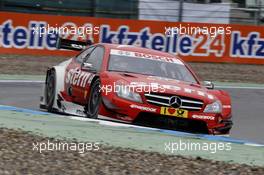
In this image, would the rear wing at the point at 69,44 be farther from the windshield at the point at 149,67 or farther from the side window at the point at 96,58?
the windshield at the point at 149,67

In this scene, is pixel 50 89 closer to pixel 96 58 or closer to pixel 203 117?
pixel 96 58

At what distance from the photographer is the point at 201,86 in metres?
10.4

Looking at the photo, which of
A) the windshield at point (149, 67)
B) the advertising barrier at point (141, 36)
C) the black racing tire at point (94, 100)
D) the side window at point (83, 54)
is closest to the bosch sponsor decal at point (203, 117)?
the windshield at point (149, 67)

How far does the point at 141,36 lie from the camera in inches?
885

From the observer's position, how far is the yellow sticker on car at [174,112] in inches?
371

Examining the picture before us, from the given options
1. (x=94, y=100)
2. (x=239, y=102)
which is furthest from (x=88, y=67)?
(x=239, y=102)

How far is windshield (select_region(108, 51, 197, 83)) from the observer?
1041 cm

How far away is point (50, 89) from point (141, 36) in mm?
10773

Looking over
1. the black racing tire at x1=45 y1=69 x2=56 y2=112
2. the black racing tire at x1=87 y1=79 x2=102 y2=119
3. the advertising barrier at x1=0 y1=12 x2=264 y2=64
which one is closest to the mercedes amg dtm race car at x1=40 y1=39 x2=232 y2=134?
the black racing tire at x1=87 y1=79 x2=102 y2=119

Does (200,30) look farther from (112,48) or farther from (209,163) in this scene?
(209,163)

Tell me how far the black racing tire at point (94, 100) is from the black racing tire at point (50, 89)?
5.42ft

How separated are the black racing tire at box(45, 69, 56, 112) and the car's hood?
1.96 m

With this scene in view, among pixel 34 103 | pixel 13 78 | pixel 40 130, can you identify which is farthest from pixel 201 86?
pixel 13 78

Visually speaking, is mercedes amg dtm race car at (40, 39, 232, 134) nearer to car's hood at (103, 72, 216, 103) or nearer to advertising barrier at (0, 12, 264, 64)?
car's hood at (103, 72, 216, 103)
